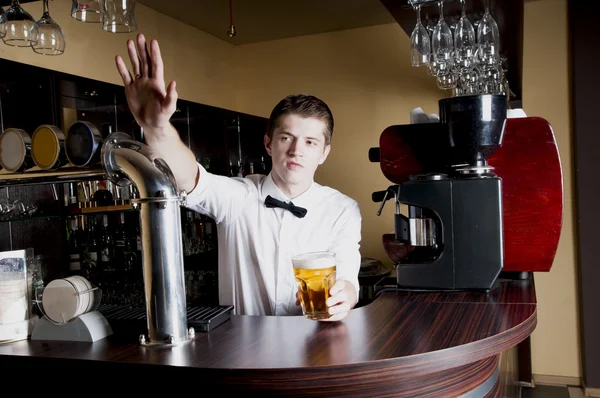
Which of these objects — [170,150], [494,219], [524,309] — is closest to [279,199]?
[170,150]

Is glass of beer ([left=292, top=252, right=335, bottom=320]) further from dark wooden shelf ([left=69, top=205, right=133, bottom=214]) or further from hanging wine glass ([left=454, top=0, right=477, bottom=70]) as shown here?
dark wooden shelf ([left=69, top=205, right=133, bottom=214])

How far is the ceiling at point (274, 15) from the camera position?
462 centimetres

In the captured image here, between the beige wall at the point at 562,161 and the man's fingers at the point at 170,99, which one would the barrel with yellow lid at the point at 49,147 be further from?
the beige wall at the point at 562,161

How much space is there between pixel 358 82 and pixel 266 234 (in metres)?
3.61

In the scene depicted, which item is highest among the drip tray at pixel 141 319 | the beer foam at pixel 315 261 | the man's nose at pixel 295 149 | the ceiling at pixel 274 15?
the ceiling at pixel 274 15

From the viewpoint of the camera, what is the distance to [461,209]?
6.13 feet

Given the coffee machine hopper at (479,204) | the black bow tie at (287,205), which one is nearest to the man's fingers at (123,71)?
the black bow tie at (287,205)

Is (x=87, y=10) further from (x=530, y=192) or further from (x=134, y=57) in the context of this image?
(x=530, y=192)

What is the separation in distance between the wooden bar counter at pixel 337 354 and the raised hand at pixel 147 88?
2.09ft

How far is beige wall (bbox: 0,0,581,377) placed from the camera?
446 cm

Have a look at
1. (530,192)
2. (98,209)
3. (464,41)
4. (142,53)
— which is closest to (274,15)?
(98,209)

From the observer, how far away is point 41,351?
1.39 meters

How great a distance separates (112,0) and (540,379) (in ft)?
14.4

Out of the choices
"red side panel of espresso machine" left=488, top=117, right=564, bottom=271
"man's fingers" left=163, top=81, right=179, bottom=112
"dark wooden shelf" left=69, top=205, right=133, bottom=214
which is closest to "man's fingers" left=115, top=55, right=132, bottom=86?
"man's fingers" left=163, top=81, right=179, bottom=112
